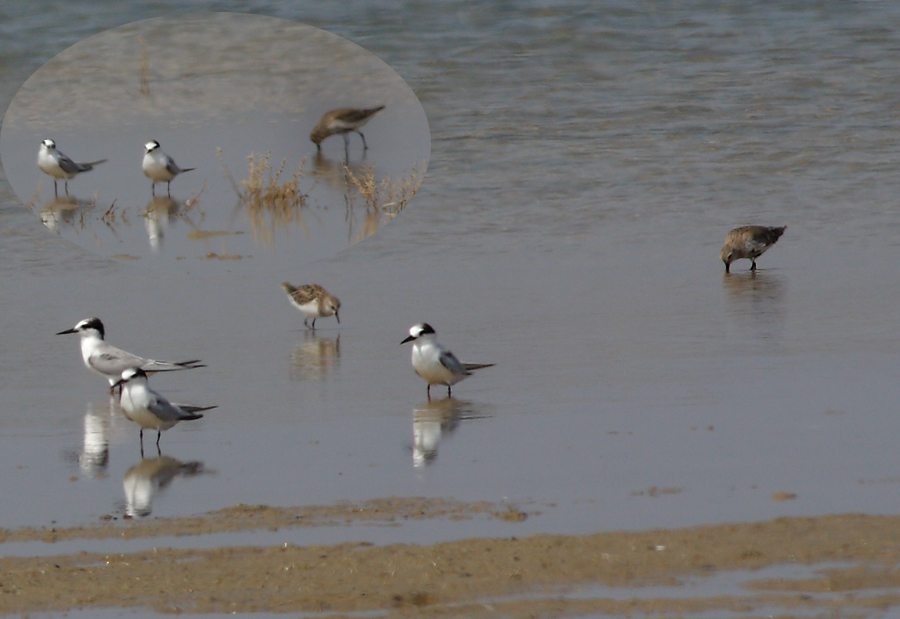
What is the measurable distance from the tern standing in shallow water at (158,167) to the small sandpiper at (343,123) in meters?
0.79

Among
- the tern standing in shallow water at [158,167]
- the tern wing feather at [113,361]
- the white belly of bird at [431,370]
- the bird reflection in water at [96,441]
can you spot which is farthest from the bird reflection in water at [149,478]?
the tern wing feather at [113,361]

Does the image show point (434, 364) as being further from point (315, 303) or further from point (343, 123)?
point (315, 303)

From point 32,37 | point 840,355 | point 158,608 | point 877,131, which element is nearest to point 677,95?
point 877,131

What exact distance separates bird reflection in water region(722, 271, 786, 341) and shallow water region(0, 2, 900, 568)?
4 cm

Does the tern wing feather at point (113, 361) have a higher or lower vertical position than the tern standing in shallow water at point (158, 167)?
lower

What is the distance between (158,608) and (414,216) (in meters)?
9.72

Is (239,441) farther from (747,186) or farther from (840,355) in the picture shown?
(747,186)

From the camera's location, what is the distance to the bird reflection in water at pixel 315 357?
30.7ft

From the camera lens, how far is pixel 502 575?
5.18 m

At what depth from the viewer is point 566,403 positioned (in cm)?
807

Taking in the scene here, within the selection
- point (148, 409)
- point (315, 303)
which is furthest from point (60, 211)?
point (315, 303)

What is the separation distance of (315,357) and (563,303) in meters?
2.16

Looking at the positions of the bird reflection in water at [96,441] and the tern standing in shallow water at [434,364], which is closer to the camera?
the bird reflection in water at [96,441]

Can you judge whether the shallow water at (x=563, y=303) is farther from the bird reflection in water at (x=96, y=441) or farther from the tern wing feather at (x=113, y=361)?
the tern wing feather at (x=113, y=361)
